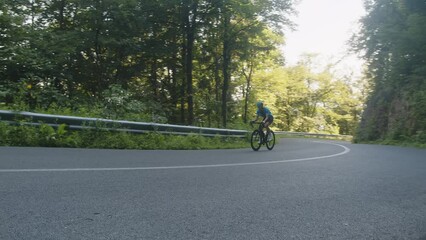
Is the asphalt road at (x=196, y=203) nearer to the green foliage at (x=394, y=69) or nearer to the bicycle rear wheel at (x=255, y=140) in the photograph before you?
the bicycle rear wheel at (x=255, y=140)

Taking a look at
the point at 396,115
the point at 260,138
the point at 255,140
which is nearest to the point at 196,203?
the point at 255,140

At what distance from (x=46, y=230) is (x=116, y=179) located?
2.26 meters

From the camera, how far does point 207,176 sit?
559 cm

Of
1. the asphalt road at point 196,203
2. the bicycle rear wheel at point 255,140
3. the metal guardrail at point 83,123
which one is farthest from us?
the bicycle rear wheel at point 255,140

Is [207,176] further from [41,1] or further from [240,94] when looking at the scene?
[240,94]

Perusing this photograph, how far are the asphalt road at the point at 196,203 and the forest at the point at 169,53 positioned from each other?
23.5 ft

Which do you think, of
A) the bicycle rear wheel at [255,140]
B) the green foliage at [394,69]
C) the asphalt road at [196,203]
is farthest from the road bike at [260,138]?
the green foliage at [394,69]

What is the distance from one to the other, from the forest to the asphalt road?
7149 millimetres

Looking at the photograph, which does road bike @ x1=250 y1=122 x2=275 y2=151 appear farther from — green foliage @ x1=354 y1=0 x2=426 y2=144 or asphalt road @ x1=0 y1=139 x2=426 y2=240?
green foliage @ x1=354 y1=0 x2=426 y2=144

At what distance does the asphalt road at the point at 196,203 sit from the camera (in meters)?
2.77

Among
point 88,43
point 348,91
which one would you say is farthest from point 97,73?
point 348,91

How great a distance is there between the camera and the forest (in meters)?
14.4

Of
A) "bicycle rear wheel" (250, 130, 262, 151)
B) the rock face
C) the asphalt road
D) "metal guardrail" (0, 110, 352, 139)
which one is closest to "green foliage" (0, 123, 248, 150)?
"metal guardrail" (0, 110, 352, 139)

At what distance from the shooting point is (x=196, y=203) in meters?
3.71
